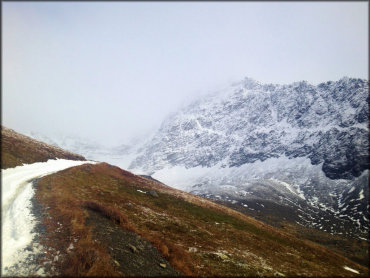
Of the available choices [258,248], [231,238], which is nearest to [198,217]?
[231,238]

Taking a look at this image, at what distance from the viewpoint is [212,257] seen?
2411cm

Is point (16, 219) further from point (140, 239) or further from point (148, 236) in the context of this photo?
point (148, 236)

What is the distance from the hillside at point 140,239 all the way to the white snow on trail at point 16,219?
79cm

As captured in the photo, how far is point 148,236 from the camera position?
2261 cm

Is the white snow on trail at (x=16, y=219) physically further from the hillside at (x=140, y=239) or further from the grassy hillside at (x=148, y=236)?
the grassy hillside at (x=148, y=236)

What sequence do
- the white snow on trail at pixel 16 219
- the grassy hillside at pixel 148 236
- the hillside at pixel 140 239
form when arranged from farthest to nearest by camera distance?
the grassy hillside at pixel 148 236
the hillside at pixel 140 239
the white snow on trail at pixel 16 219

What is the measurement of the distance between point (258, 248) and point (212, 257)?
10.6 meters

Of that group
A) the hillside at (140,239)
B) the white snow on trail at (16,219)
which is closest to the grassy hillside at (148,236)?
the hillside at (140,239)

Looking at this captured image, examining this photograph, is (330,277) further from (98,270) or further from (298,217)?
(298,217)

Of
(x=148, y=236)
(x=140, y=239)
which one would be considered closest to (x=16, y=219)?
(x=140, y=239)

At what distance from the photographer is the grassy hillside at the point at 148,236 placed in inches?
664

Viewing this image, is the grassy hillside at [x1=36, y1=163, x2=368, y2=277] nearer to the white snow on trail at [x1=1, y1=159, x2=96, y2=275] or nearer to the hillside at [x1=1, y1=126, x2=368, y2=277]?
the hillside at [x1=1, y1=126, x2=368, y2=277]

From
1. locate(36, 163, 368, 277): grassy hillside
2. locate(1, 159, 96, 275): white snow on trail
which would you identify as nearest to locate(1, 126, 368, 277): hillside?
locate(36, 163, 368, 277): grassy hillside

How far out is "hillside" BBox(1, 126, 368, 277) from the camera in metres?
16.4
